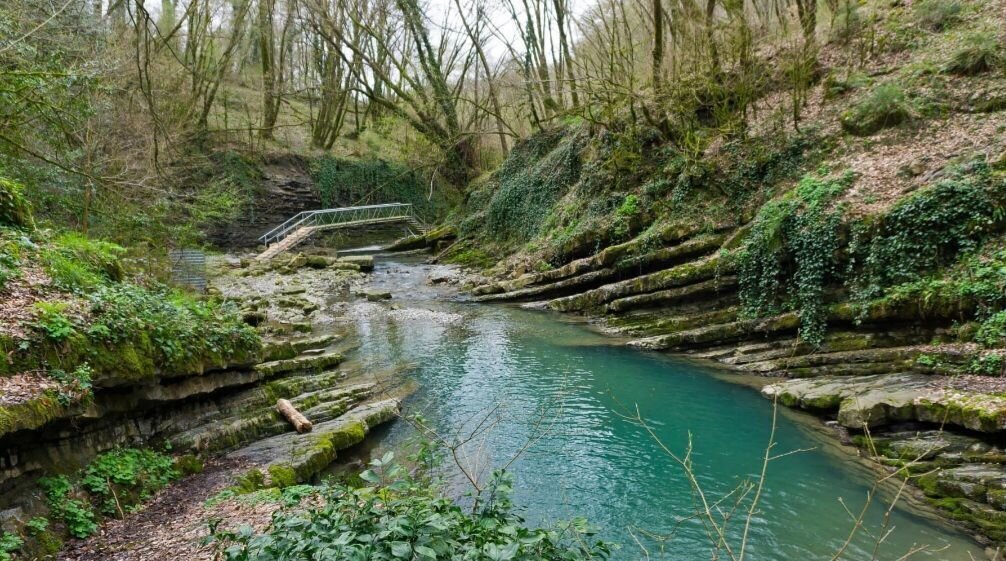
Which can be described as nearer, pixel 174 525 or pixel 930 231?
pixel 174 525

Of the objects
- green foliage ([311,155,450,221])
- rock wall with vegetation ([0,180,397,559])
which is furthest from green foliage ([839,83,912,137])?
green foliage ([311,155,450,221])

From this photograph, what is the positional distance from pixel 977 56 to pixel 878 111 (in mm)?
2040

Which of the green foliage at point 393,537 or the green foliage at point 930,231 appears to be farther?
the green foliage at point 930,231

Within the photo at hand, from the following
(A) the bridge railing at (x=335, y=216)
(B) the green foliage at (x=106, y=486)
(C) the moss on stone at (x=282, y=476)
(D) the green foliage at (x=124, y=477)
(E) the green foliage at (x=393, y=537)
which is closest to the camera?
(E) the green foliage at (x=393, y=537)

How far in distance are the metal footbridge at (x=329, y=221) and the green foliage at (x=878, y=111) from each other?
21773 millimetres

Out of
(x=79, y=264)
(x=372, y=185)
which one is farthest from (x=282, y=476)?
(x=372, y=185)

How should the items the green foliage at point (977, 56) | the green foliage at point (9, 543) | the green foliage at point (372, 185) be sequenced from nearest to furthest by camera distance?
the green foliage at point (9, 543), the green foliage at point (977, 56), the green foliage at point (372, 185)

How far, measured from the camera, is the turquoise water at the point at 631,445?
206 inches

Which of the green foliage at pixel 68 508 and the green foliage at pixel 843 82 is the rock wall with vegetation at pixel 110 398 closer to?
the green foliage at pixel 68 508

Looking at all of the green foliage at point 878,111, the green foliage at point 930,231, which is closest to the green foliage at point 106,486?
the green foliage at point 930,231

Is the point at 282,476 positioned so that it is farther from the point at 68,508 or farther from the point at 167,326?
the point at 167,326

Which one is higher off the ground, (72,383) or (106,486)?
(72,383)

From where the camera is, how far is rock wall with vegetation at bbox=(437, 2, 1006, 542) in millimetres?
6766

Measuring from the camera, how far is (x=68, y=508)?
4.44 meters
